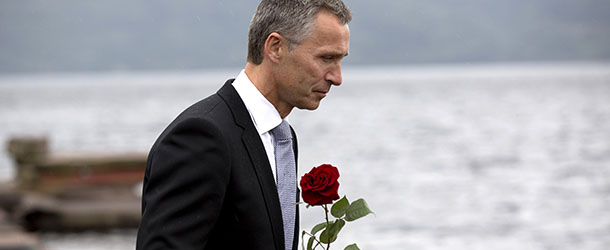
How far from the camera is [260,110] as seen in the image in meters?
3.11

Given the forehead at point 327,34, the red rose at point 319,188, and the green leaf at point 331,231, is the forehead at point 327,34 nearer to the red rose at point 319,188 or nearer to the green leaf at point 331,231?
the red rose at point 319,188

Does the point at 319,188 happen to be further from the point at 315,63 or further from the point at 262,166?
the point at 315,63

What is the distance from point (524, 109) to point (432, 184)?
70.3 m

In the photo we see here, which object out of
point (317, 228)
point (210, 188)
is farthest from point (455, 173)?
point (210, 188)

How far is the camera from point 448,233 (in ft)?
82.4

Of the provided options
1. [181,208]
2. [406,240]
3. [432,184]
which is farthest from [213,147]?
[432,184]

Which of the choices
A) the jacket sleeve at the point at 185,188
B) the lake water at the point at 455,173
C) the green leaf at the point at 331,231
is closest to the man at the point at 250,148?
the jacket sleeve at the point at 185,188

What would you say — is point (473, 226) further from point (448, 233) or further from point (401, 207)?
point (401, 207)

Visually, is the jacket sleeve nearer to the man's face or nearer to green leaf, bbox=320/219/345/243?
the man's face

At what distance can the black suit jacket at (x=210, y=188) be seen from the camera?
2.79 metres

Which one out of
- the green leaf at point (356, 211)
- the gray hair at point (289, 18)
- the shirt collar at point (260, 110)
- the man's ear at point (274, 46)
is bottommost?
the green leaf at point (356, 211)

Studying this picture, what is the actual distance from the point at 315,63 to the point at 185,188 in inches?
23.9

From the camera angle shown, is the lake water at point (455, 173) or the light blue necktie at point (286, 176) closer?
the light blue necktie at point (286, 176)

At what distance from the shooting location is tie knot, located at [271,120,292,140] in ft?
10.3
